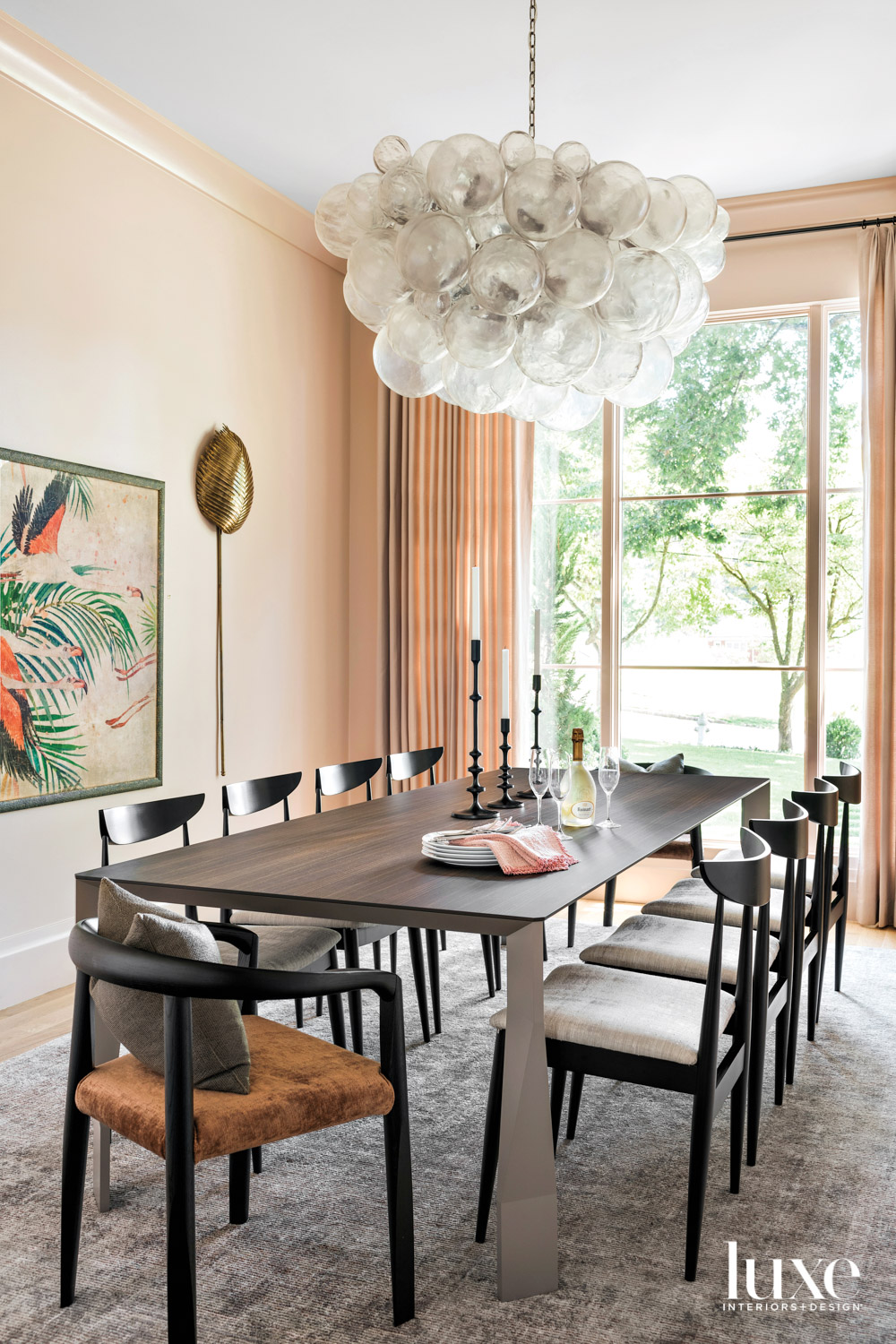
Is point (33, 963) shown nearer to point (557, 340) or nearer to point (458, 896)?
point (458, 896)

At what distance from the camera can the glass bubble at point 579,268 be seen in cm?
227

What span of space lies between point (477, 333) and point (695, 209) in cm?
78

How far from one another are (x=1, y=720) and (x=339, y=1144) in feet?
6.04

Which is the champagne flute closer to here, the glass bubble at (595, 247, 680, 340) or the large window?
the glass bubble at (595, 247, 680, 340)

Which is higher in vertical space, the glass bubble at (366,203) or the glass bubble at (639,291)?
the glass bubble at (366,203)

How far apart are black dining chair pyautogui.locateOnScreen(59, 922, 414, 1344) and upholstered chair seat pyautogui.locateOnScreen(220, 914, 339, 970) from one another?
1.75 feet

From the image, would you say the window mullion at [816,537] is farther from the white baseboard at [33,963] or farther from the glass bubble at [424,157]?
the white baseboard at [33,963]

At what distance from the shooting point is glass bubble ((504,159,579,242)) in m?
2.25

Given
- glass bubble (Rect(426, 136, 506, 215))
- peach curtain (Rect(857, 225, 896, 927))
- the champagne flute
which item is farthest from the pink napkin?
peach curtain (Rect(857, 225, 896, 927))

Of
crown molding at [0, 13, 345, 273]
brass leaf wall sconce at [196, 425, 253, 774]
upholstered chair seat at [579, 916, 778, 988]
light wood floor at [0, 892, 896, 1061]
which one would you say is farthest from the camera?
brass leaf wall sconce at [196, 425, 253, 774]

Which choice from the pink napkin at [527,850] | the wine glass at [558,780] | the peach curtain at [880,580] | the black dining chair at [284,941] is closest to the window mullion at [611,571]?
the peach curtain at [880,580]

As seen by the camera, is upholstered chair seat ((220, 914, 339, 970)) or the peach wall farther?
the peach wall

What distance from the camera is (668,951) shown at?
2.49m

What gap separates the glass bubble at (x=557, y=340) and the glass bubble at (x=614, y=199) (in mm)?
196
